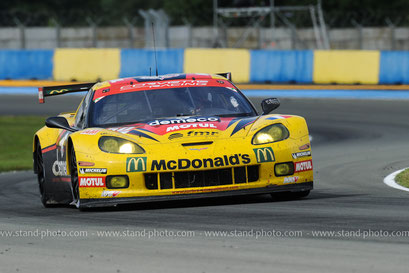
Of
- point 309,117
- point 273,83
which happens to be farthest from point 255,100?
point 309,117

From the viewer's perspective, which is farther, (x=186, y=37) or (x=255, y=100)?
(x=186, y=37)

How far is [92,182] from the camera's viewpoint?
7.48 metres

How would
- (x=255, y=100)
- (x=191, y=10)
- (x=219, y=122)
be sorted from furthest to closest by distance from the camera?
(x=191, y=10), (x=255, y=100), (x=219, y=122)

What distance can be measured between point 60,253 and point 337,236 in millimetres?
1645

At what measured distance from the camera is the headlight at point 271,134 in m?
7.55

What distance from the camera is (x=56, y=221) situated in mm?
7031

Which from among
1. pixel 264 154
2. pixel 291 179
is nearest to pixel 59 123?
pixel 264 154

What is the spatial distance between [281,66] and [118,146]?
61.7 feet

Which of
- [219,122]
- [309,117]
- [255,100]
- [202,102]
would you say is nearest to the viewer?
[219,122]

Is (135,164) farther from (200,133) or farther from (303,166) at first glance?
(303,166)

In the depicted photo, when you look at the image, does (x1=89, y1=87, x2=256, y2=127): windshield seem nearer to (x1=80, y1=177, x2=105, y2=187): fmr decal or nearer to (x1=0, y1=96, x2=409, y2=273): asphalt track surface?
(x1=0, y1=96, x2=409, y2=273): asphalt track surface

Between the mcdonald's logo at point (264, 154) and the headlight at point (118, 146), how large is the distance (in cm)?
90

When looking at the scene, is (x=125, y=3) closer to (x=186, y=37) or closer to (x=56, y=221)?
(x=186, y=37)

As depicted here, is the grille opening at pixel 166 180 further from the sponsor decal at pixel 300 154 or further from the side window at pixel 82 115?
the side window at pixel 82 115
